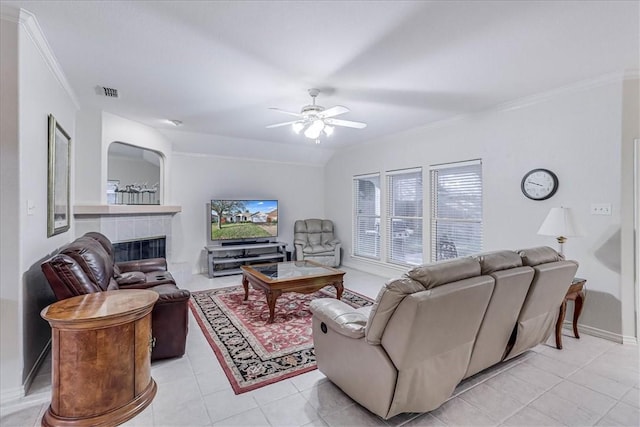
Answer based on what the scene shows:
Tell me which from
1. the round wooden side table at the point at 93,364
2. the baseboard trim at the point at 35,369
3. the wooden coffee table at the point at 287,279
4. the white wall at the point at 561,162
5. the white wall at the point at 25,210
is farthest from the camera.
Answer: the wooden coffee table at the point at 287,279

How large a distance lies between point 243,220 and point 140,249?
1.84m

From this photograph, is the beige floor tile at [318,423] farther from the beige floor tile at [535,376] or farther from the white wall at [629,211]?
the white wall at [629,211]

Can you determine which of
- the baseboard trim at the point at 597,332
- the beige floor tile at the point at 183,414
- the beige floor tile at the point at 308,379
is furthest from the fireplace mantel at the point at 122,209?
the baseboard trim at the point at 597,332

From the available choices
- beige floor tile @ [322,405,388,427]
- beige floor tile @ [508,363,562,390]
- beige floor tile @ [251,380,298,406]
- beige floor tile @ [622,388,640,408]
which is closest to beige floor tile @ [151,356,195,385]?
beige floor tile @ [251,380,298,406]

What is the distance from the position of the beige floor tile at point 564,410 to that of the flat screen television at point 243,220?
16.4ft

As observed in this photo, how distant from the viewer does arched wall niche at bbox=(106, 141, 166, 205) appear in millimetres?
4715

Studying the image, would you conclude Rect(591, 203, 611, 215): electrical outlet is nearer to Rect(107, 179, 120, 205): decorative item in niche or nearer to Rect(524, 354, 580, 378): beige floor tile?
Rect(524, 354, 580, 378): beige floor tile

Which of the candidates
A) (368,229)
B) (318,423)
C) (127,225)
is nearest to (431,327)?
(318,423)

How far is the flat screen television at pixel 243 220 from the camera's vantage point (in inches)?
227

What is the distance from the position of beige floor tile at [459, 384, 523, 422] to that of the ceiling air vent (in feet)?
14.0

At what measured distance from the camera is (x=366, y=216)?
245 inches

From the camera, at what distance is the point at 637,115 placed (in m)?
2.88

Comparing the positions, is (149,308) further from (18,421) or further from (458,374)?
(458,374)

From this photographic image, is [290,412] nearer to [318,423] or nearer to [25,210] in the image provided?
[318,423]
